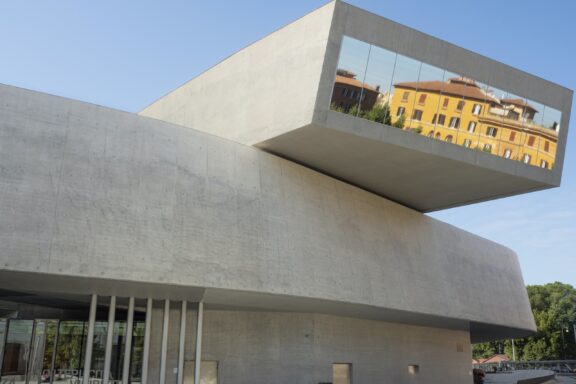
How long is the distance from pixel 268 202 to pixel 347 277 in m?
3.84

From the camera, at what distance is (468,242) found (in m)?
27.2

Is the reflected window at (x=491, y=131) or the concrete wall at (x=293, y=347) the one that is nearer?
the concrete wall at (x=293, y=347)

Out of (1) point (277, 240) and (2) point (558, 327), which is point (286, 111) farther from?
(2) point (558, 327)

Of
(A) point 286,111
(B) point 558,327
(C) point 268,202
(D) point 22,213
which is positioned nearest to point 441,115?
(A) point 286,111

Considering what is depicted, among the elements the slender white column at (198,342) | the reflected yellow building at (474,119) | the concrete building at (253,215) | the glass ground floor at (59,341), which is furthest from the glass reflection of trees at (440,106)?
the glass ground floor at (59,341)

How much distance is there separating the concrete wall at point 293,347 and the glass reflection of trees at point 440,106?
8.48 metres

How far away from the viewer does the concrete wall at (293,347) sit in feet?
61.8

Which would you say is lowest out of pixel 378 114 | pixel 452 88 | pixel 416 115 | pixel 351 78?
pixel 378 114

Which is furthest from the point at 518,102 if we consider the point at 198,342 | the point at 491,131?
the point at 198,342

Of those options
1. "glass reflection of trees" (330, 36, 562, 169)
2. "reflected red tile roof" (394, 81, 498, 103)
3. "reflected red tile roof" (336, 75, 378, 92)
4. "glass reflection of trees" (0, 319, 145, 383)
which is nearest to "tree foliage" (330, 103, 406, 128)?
"glass reflection of trees" (330, 36, 562, 169)

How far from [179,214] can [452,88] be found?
32.9 feet

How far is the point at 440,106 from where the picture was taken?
712 inches

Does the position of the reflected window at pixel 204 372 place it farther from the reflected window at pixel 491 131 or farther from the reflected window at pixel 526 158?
the reflected window at pixel 526 158

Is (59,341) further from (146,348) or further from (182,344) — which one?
(182,344)
